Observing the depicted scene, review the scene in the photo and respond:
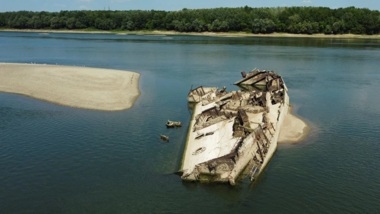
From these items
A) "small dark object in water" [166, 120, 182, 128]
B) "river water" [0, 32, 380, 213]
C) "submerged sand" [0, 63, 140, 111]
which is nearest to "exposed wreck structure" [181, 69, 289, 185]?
"river water" [0, 32, 380, 213]

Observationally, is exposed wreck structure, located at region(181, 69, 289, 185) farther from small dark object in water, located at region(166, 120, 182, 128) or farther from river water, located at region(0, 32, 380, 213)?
small dark object in water, located at region(166, 120, 182, 128)

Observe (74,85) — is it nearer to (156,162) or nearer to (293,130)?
(156,162)

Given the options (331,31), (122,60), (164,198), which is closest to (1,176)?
(164,198)

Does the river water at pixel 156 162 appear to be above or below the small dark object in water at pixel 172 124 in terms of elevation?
below

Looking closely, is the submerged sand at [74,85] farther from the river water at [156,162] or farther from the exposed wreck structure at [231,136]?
the exposed wreck structure at [231,136]

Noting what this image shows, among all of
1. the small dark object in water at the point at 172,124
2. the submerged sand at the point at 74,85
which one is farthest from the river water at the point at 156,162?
the submerged sand at the point at 74,85
